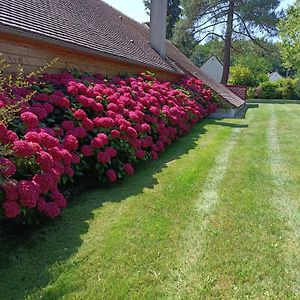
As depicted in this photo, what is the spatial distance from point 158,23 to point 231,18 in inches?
607

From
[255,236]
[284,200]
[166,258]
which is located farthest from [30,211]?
[284,200]

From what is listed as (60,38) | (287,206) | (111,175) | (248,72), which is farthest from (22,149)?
(248,72)

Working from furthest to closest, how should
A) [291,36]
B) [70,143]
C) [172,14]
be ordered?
1. [172,14]
2. [291,36]
3. [70,143]

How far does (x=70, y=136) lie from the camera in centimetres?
382

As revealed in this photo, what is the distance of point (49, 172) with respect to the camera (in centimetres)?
300

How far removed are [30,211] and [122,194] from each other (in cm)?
140

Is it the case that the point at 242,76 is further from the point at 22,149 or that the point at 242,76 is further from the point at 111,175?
the point at 22,149

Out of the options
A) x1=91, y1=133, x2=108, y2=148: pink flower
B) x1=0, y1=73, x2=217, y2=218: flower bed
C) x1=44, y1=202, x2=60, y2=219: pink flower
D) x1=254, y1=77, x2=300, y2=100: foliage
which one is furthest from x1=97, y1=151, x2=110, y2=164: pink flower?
x1=254, y1=77, x2=300, y2=100: foliage

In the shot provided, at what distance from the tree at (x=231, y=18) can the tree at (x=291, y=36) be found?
5.50 ft

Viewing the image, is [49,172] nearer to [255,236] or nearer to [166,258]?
[166,258]

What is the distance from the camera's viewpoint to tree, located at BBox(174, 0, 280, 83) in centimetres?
2560

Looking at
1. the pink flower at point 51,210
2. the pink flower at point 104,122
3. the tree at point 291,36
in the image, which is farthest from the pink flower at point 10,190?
the tree at point 291,36

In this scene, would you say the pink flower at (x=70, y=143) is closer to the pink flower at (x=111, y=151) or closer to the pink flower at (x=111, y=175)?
the pink flower at (x=111, y=151)

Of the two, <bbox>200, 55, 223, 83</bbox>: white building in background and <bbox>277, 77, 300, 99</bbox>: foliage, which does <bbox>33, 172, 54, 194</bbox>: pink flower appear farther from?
<bbox>200, 55, 223, 83</bbox>: white building in background
